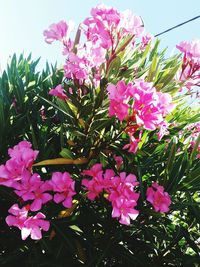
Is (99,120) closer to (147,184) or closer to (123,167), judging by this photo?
(123,167)

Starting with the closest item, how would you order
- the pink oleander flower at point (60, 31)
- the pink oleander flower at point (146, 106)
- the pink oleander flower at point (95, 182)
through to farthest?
the pink oleander flower at point (146, 106) < the pink oleander flower at point (95, 182) < the pink oleander flower at point (60, 31)

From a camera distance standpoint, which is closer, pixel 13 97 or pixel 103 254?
pixel 103 254

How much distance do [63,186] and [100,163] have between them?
0.65ft

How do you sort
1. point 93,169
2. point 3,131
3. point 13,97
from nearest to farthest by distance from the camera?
1. point 93,169
2. point 3,131
3. point 13,97

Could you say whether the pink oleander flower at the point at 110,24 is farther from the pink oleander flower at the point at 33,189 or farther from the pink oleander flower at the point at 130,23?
the pink oleander flower at the point at 33,189

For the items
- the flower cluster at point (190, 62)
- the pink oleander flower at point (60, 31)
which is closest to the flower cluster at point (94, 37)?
the pink oleander flower at point (60, 31)

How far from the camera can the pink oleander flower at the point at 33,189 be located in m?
0.85

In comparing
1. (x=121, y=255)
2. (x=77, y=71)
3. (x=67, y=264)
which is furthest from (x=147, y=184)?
(x=77, y=71)

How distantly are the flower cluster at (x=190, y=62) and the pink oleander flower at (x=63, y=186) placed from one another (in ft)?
1.71

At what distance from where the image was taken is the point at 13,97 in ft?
4.57

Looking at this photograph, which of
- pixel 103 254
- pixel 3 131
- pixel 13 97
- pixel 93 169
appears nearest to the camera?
pixel 93 169

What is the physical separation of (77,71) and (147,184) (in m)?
0.53

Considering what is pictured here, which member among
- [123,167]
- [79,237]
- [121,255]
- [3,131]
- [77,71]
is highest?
[77,71]

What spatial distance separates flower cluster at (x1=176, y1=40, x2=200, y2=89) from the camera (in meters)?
0.98
